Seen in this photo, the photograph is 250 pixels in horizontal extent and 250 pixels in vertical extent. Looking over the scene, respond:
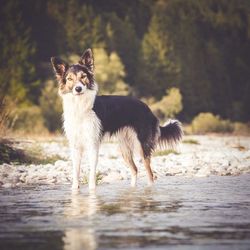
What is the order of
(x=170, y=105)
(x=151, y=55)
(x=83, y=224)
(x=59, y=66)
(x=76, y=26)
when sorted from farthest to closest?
(x=151, y=55) → (x=76, y=26) → (x=170, y=105) → (x=59, y=66) → (x=83, y=224)

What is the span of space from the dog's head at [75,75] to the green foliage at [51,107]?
789 inches

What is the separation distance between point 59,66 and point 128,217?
173 inches

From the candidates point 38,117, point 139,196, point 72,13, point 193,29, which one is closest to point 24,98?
point 38,117

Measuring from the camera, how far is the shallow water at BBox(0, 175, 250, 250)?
5359 mm

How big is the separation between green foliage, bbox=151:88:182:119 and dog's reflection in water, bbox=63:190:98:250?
85.2 ft

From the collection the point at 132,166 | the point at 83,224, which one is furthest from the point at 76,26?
the point at 83,224

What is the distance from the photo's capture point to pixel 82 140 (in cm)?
1080

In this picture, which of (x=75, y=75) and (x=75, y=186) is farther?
(x=75, y=75)

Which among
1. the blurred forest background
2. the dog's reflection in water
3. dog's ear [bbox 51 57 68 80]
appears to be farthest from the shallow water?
the blurred forest background

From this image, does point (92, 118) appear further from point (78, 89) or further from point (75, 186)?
point (75, 186)

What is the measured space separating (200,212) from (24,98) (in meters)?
25.1

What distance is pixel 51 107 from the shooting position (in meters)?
31.9

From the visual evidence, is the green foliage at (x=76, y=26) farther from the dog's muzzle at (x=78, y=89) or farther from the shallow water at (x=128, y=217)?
the shallow water at (x=128, y=217)

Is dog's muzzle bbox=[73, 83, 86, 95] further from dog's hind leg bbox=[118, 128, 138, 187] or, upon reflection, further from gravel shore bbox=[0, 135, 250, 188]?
gravel shore bbox=[0, 135, 250, 188]
